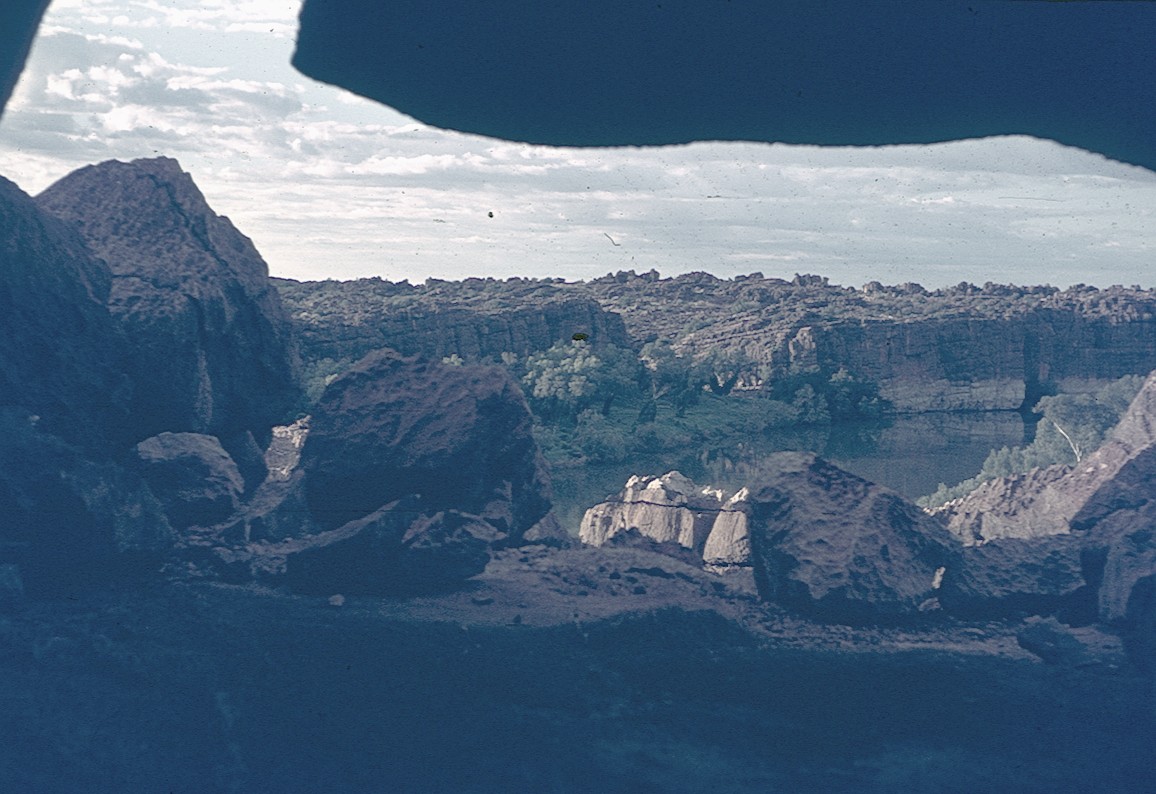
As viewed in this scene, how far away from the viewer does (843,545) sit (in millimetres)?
5238

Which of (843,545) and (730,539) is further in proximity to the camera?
(730,539)

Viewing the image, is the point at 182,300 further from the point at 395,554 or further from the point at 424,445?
the point at 395,554

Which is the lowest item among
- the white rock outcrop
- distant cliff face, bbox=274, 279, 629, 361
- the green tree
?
the white rock outcrop

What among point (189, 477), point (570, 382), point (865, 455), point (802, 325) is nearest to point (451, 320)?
point (570, 382)

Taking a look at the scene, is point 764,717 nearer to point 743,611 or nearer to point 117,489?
point 743,611

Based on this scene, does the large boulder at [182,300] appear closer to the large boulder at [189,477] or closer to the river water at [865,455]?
the large boulder at [189,477]

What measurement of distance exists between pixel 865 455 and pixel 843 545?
2.11 ft

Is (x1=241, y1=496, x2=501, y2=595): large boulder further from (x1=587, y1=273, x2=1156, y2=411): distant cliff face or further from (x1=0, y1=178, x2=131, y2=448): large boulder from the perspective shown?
(x1=587, y1=273, x2=1156, y2=411): distant cliff face

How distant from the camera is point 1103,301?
235 inches

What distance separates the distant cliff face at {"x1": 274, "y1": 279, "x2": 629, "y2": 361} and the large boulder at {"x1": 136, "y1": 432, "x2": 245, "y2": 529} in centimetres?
78

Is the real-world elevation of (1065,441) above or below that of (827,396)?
below

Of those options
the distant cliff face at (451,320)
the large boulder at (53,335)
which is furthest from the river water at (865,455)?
the large boulder at (53,335)

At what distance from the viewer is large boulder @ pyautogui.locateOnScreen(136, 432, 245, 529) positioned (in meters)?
5.76

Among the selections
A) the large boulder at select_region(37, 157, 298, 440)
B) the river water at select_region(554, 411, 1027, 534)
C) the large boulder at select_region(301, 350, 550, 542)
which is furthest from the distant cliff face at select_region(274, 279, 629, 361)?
the river water at select_region(554, 411, 1027, 534)
